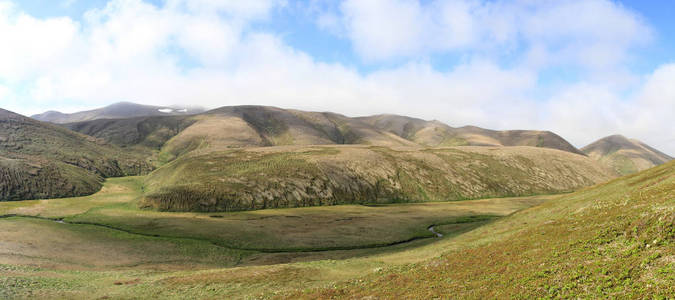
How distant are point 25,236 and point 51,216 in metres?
39.9

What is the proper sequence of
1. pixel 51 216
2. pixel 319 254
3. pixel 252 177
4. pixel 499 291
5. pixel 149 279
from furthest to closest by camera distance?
pixel 252 177 < pixel 51 216 < pixel 319 254 < pixel 149 279 < pixel 499 291

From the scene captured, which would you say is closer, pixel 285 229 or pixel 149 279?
pixel 149 279

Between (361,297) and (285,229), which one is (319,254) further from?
(361,297)

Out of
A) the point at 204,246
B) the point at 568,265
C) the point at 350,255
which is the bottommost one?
the point at 350,255

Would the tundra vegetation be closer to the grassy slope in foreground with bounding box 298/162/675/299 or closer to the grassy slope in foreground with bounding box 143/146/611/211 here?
the grassy slope in foreground with bounding box 298/162/675/299

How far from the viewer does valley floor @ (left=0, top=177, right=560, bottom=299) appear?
39219mm

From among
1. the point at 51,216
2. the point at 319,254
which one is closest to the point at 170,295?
the point at 319,254

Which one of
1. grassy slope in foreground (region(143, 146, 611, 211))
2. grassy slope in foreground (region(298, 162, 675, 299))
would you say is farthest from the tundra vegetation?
grassy slope in foreground (region(143, 146, 611, 211))

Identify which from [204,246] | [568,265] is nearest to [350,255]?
[204,246]

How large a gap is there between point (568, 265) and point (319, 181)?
12834 cm

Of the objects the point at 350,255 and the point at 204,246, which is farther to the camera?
the point at 204,246

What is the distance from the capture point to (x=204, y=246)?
7300 cm

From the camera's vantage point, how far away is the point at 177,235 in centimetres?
8238

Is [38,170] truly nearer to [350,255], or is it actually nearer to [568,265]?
[350,255]
